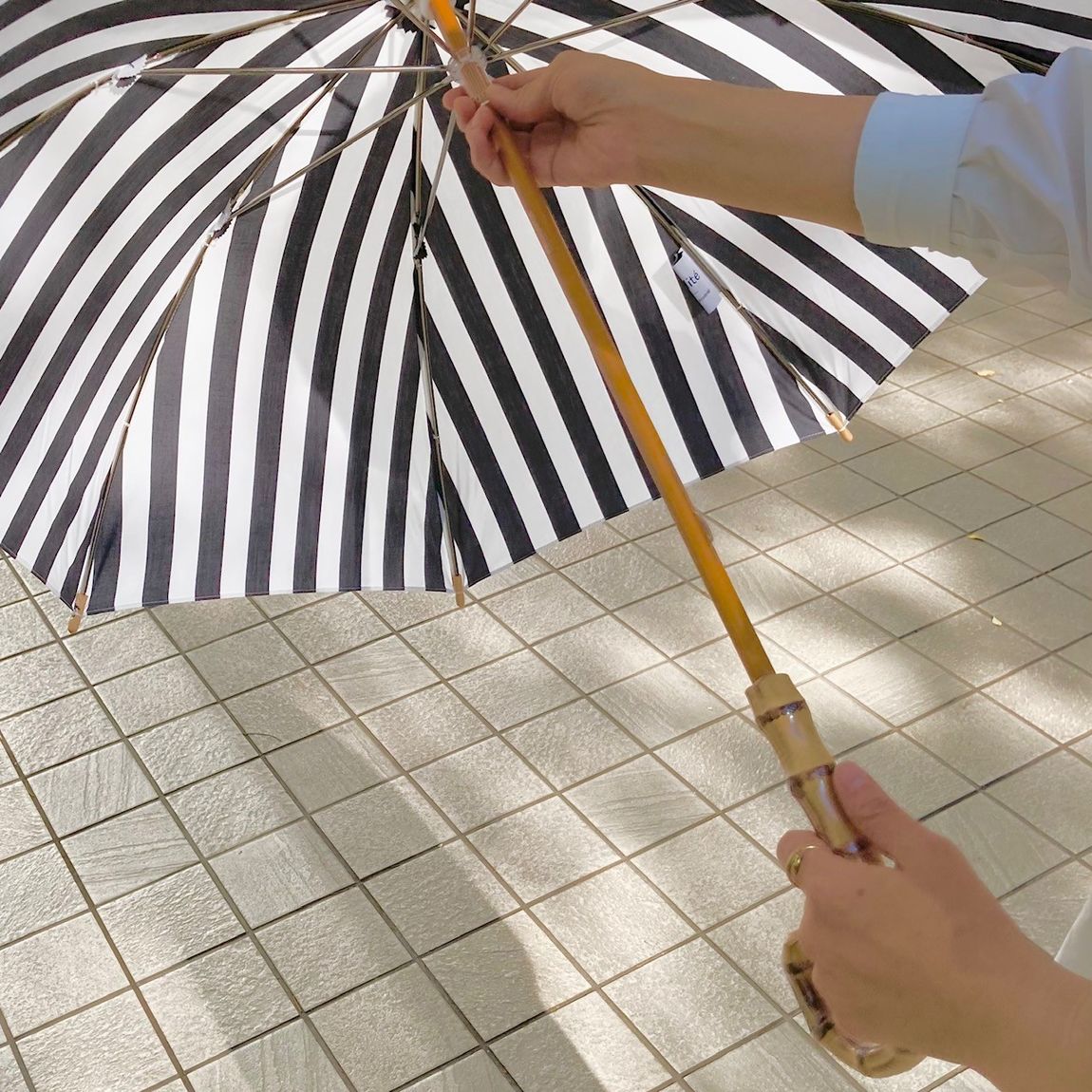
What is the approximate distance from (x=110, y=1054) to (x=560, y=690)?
4.00 ft

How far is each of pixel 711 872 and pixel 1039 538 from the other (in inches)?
57.4

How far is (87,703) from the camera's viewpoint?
9.93ft

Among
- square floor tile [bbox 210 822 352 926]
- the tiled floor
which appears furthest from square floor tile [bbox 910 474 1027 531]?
square floor tile [bbox 210 822 352 926]

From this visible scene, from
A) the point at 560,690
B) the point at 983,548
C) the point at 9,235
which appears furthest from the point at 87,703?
the point at 983,548

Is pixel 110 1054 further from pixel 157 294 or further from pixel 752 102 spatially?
pixel 752 102

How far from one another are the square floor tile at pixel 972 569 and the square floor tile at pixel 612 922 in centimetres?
124

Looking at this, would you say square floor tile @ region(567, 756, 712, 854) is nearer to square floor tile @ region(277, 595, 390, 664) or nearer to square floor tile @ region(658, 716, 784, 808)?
square floor tile @ region(658, 716, 784, 808)

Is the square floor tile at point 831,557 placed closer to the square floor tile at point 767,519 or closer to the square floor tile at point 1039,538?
the square floor tile at point 767,519

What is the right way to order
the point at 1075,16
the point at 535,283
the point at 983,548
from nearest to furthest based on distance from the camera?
the point at 1075,16 < the point at 535,283 < the point at 983,548

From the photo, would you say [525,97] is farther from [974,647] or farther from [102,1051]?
[974,647]

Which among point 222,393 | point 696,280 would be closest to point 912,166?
point 696,280

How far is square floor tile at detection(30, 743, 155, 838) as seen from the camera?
→ 2.72 meters

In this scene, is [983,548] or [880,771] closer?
[880,771]

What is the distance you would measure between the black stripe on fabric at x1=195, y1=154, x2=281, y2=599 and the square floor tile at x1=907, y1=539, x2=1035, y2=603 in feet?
6.36
